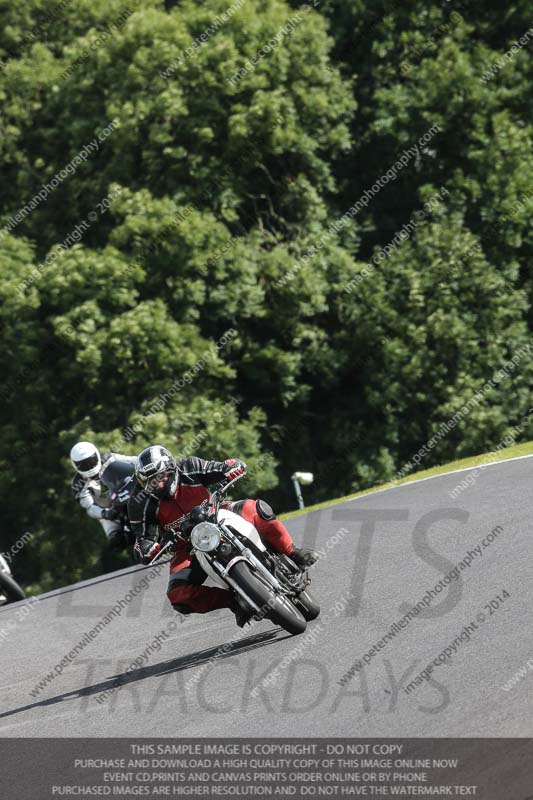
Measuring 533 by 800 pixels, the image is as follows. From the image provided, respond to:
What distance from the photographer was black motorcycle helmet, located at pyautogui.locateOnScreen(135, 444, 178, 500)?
839 cm

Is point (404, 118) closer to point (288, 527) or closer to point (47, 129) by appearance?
point (47, 129)

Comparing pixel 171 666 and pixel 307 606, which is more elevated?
pixel 307 606

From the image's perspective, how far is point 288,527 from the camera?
14.6m

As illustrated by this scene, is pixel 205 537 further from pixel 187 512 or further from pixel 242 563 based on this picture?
pixel 187 512

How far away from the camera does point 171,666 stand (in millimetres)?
8719

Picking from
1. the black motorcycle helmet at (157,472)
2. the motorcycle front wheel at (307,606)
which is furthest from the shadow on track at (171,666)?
the black motorcycle helmet at (157,472)

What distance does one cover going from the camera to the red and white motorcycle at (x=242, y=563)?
8047 mm

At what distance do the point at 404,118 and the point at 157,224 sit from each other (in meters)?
6.03

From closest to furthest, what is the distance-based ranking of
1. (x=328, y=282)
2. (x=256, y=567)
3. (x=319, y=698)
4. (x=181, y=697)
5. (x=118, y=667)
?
(x=319, y=698)
(x=181, y=697)
(x=256, y=567)
(x=118, y=667)
(x=328, y=282)

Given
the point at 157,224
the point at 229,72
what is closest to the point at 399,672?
the point at 157,224

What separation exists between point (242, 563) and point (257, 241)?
16.7 m

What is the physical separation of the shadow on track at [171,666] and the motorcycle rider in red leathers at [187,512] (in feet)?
1.07

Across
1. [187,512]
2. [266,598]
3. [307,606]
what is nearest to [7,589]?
[187,512]

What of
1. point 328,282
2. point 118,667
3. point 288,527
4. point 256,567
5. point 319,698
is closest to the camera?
point 319,698
